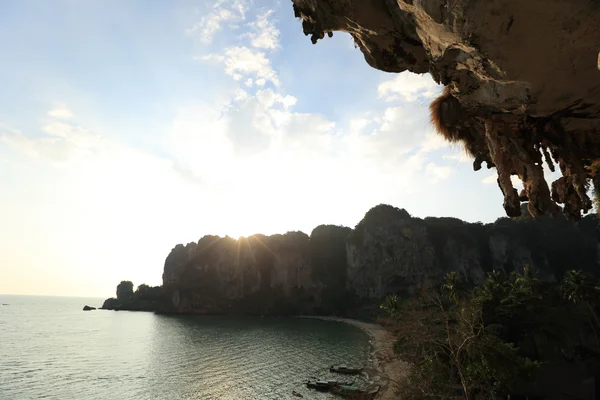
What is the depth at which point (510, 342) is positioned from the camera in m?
31.8

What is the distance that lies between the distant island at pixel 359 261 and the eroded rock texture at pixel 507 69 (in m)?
95.6

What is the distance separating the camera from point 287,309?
393ft

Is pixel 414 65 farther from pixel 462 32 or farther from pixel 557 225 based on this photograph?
pixel 557 225

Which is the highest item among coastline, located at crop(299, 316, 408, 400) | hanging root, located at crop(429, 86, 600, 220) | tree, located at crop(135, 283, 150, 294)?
tree, located at crop(135, 283, 150, 294)

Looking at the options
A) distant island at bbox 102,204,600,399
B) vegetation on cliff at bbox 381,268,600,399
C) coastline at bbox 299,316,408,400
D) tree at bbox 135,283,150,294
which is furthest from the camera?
tree at bbox 135,283,150,294

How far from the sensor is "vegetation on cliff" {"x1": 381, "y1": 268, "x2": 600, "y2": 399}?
63.0ft

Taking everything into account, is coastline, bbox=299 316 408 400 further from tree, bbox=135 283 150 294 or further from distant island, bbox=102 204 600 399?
tree, bbox=135 283 150 294

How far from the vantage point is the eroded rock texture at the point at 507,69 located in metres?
4.38

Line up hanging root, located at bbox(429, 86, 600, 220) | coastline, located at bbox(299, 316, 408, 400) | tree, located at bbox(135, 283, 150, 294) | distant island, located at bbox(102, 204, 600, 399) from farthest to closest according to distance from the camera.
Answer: tree, located at bbox(135, 283, 150, 294)
distant island, located at bbox(102, 204, 600, 399)
coastline, located at bbox(299, 316, 408, 400)
hanging root, located at bbox(429, 86, 600, 220)

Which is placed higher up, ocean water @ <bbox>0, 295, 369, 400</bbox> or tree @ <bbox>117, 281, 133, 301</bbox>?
tree @ <bbox>117, 281, 133, 301</bbox>

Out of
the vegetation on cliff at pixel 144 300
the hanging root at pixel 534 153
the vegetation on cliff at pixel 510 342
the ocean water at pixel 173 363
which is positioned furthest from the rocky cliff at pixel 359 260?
the hanging root at pixel 534 153

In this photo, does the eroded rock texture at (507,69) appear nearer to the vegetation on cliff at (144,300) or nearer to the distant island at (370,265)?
the distant island at (370,265)

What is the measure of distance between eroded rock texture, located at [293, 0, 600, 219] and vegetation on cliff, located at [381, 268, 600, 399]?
10334mm

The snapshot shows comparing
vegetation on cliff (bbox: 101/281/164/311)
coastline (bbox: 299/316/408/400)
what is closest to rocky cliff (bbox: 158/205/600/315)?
vegetation on cliff (bbox: 101/281/164/311)
